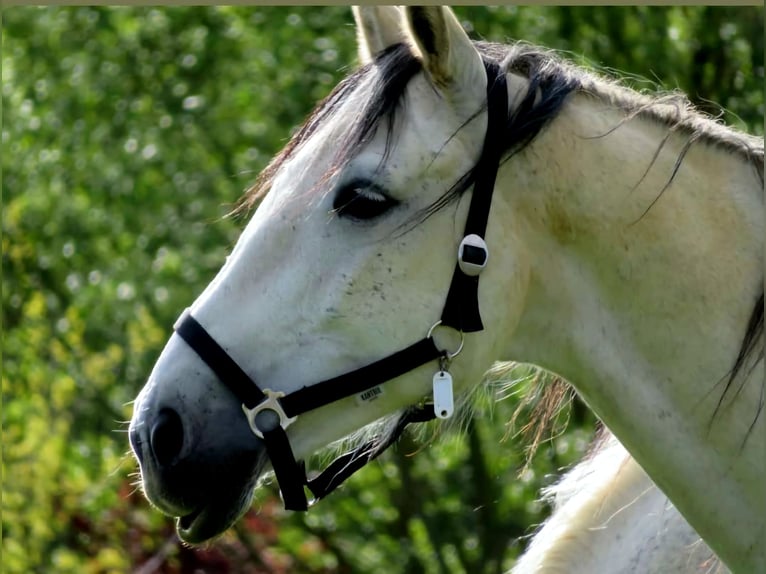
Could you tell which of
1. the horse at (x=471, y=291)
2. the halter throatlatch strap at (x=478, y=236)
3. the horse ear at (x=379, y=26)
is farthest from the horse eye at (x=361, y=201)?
the horse ear at (x=379, y=26)

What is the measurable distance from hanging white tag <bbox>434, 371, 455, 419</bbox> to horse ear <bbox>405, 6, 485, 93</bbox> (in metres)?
0.59

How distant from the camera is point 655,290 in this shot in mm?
2141

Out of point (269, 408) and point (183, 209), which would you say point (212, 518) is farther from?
point (183, 209)

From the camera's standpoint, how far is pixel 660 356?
2131 millimetres

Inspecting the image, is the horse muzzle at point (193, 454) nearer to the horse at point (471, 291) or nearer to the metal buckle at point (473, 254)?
the horse at point (471, 291)

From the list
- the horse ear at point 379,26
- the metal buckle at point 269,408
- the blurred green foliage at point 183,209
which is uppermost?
the horse ear at point 379,26

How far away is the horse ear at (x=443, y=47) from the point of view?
6.99ft

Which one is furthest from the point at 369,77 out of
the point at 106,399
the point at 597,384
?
the point at 106,399

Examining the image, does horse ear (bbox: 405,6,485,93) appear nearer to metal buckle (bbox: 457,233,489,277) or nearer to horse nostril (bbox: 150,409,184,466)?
metal buckle (bbox: 457,233,489,277)

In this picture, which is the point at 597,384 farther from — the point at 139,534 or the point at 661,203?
the point at 139,534

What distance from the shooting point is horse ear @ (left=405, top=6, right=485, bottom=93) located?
6.99 feet

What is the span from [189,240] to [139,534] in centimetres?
200

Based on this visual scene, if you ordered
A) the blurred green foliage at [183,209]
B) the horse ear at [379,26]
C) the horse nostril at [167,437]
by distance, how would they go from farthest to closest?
the blurred green foliage at [183,209] < the horse ear at [379,26] < the horse nostril at [167,437]

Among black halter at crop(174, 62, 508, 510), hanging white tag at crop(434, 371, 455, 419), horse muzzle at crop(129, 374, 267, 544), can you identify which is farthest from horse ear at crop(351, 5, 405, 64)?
horse muzzle at crop(129, 374, 267, 544)
